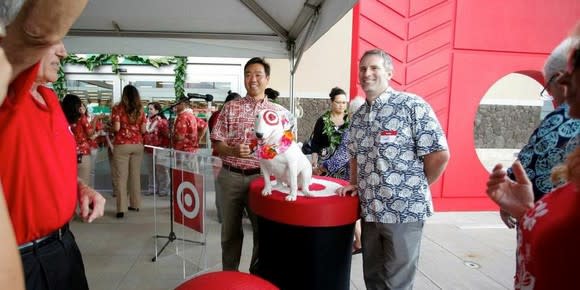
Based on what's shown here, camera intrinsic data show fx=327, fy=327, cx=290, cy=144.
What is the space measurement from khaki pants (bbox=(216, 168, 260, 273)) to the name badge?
3.34 feet

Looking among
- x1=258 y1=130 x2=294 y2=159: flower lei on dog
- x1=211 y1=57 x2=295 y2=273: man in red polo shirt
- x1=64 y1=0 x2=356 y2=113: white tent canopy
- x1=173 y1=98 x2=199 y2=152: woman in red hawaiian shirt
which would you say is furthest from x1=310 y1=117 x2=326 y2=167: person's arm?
x1=173 y1=98 x2=199 y2=152: woman in red hawaiian shirt

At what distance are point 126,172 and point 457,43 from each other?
503 cm

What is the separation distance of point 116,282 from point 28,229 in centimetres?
206

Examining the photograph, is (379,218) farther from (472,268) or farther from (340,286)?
(472,268)

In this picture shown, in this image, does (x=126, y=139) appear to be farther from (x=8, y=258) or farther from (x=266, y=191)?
(x=8, y=258)

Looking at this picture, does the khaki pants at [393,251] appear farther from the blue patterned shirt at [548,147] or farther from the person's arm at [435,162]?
the blue patterned shirt at [548,147]

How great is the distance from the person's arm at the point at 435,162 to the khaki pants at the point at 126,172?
4017 mm

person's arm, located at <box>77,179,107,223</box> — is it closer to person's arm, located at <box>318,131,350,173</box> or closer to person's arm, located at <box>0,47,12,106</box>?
person's arm, located at <box>0,47,12,106</box>

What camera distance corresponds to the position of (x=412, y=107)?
1752mm

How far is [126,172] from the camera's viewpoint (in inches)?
179

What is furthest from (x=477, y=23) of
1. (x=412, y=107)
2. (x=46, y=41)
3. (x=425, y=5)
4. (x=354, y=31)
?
(x=46, y=41)

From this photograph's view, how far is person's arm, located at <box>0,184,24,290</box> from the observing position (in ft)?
1.16

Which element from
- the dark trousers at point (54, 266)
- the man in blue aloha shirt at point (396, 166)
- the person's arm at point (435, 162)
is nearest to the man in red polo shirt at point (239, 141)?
the man in blue aloha shirt at point (396, 166)

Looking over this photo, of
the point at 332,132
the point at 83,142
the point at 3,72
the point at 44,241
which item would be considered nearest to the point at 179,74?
the point at 83,142
